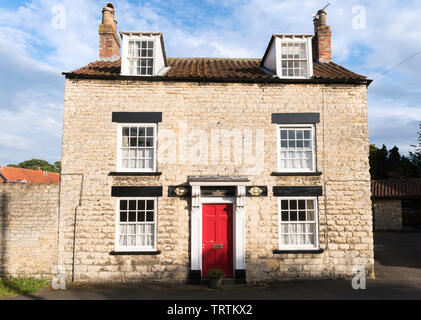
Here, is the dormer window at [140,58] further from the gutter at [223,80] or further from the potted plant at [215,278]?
the potted plant at [215,278]

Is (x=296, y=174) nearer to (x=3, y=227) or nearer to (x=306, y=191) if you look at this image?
(x=306, y=191)

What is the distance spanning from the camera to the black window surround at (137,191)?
9.67 metres

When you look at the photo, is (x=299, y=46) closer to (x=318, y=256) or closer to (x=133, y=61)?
(x=133, y=61)

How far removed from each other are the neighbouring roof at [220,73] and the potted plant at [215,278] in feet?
20.8

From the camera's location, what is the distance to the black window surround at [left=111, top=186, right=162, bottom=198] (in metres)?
9.67

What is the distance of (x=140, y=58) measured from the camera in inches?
410

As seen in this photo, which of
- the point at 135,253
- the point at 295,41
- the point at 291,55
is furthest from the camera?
the point at 291,55

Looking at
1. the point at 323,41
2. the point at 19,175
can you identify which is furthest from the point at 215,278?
the point at 19,175

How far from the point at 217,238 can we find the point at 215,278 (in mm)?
1322

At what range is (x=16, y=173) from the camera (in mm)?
38688

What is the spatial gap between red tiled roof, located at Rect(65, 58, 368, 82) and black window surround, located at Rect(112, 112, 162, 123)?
1390mm

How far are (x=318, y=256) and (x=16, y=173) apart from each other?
135 feet

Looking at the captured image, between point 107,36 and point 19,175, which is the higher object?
point 107,36
